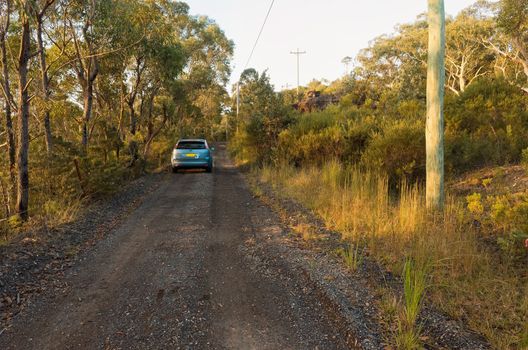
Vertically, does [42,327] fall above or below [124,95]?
below

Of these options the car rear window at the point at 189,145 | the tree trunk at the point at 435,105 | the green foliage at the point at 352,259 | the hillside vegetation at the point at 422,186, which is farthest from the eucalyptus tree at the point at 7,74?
the car rear window at the point at 189,145

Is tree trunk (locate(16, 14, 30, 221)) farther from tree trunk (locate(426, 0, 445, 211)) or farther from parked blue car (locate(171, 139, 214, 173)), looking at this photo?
parked blue car (locate(171, 139, 214, 173))

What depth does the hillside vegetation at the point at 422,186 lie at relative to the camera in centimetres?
386

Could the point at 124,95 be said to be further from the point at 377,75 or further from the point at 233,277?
the point at 377,75

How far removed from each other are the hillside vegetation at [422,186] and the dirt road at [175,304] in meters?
1.13

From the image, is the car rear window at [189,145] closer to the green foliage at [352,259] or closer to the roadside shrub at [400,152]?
the roadside shrub at [400,152]

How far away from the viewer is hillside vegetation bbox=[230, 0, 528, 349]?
3855 millimetres

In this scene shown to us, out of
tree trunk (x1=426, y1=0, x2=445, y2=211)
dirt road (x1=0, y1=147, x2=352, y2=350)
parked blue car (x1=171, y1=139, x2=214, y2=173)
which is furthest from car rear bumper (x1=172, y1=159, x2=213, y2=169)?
tree trunk (x1=426, y1=0, x2=445, y2=211)

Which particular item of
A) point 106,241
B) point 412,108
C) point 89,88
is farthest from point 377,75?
point 106,241

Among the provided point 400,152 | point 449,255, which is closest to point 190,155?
point 400,152

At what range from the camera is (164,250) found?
19.3 feet

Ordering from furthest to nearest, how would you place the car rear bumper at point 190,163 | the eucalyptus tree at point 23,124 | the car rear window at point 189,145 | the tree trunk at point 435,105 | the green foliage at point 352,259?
the car rear window at point 189,145
the car rear bumper at point 190,163
the eucalyptus tree at point 23,124
the tree trunk at point 435,105
the green foliage at point 352,259

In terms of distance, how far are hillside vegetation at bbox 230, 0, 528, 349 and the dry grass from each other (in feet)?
0.05

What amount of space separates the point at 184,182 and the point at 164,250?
8.84 m
